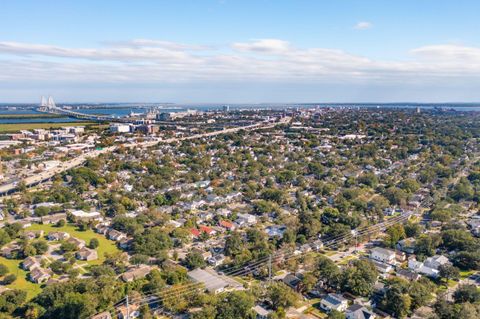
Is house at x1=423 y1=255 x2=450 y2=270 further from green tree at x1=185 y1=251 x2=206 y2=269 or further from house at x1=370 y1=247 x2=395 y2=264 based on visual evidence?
green tree at x1=185 y1=251 x2=206 y2=269

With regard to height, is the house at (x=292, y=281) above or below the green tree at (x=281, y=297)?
below

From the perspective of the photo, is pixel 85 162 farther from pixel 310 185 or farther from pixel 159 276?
pixel 159 276

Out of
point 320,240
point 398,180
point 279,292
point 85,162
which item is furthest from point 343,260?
point 85,162

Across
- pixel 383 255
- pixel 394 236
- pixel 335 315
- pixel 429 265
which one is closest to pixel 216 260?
pixel 335 315

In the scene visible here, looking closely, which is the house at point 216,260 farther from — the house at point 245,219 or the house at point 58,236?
the house at point 58,236

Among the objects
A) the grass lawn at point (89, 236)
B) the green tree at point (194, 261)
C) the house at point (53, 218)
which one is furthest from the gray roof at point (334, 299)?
the house at point (53, 218)

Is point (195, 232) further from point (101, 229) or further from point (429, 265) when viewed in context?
point (429, 265)

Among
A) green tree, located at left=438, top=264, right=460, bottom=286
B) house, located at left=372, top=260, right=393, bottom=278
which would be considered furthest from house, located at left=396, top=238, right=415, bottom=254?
green tree, located at left=438, top=264, right=460, bottom=286
